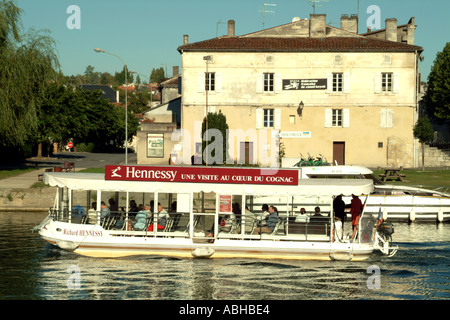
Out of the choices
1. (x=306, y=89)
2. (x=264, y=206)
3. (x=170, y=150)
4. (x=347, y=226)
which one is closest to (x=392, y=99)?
(x=306, y=89)

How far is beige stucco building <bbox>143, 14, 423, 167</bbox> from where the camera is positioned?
56.6m

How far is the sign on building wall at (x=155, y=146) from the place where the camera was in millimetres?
58125

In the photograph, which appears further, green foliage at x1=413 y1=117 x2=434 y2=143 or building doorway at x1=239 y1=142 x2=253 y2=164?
building doorway at x1=239 y1=142 x2=253 y2=164

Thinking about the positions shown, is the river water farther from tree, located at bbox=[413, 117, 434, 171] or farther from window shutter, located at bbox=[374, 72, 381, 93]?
window shutter, located at bbox=[374, 72, 381, 93]

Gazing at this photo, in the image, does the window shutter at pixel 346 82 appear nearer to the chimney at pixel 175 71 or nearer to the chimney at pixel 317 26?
the chimney at pixel 317 26

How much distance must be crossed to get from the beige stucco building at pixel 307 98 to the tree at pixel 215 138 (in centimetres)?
180

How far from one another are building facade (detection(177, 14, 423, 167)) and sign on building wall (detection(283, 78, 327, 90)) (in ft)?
0.30

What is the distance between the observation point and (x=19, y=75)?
1768 inches

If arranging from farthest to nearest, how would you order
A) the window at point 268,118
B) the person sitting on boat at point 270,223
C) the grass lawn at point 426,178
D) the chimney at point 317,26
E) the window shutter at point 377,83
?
the chimney at point 317,26 < the window at point 268,118 < the window shutter at point 377,83 < the grass lawn at point 426,178 < the person sitting on boat at point 270,223

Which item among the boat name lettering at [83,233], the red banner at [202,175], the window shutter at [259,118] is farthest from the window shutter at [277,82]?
the boat name lettering at [83,233]

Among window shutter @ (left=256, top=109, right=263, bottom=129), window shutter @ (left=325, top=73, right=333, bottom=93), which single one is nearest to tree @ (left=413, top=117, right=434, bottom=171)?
window shutter @ (left=325, top=73, right=333, bottom=93)

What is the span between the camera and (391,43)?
5722 cm

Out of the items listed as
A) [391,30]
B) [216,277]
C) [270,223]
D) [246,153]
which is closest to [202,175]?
[270,223]
